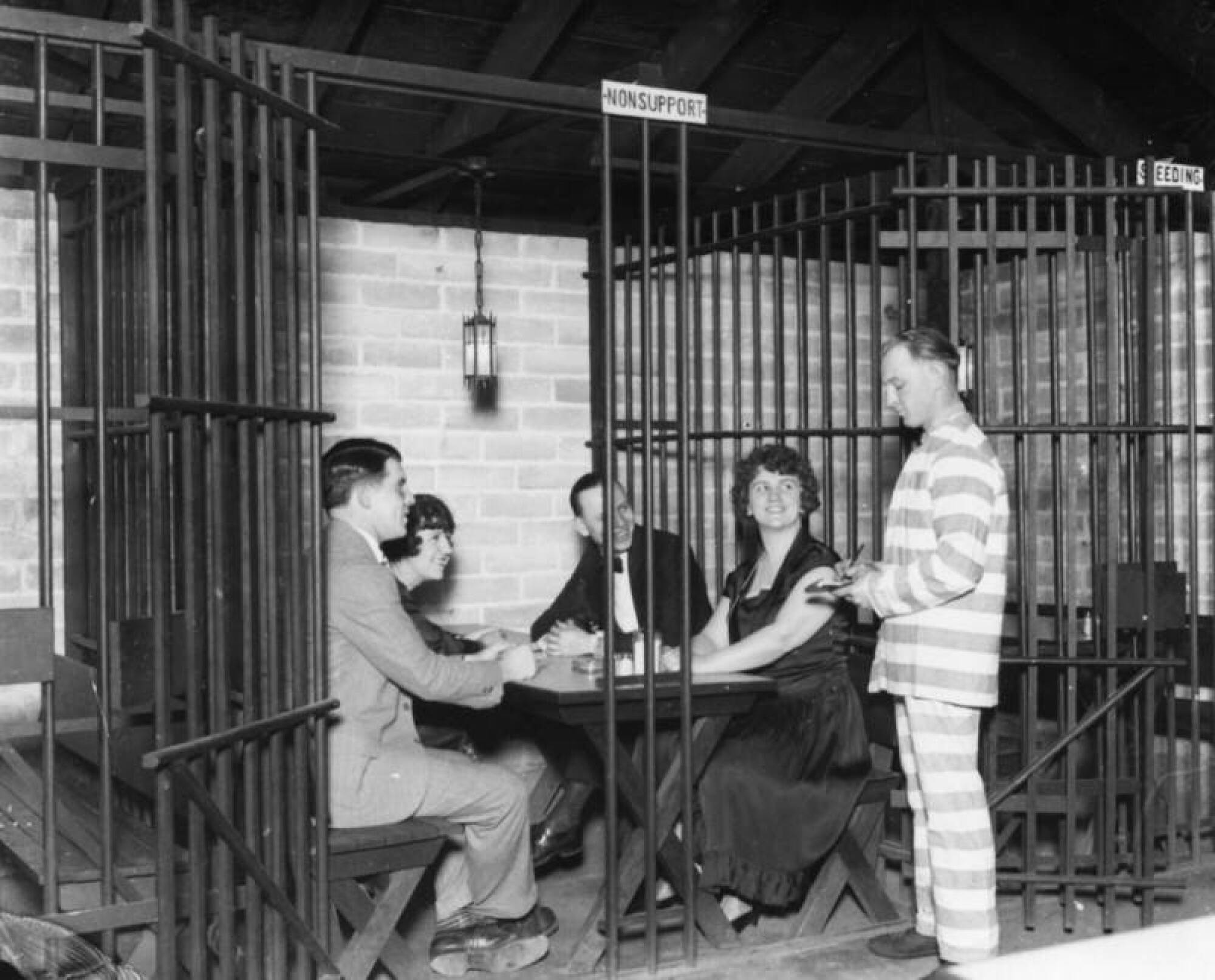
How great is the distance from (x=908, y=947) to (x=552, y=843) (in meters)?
1.36

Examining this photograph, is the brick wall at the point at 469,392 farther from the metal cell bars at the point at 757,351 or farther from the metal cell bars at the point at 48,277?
the metal cell bars at the point at 48,277

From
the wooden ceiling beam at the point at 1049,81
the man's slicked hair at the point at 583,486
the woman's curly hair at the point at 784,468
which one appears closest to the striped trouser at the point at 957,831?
the woman's curly hair at the point at 784,468

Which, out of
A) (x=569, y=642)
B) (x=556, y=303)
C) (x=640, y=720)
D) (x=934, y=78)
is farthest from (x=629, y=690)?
(x=934, y=78)

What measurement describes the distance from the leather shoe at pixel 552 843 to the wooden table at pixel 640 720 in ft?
2.53

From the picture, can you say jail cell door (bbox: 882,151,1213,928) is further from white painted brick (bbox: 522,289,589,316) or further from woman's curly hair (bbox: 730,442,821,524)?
white painted brick (bbox: 522,289,589,316)

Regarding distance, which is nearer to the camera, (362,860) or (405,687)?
(362,860)

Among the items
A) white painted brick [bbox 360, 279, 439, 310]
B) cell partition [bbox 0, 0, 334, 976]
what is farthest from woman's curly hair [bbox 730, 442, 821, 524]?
white painted brick [bbox 360, 279, 439, 310]

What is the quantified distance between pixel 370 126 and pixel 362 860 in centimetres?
268

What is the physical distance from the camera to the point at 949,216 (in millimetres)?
4023

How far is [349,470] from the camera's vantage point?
4004mm

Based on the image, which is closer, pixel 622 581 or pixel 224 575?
pixel 224 575

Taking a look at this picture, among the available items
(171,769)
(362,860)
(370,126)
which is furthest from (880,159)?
(171,769)

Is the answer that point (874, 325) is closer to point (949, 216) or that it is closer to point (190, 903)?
point (949, 216)

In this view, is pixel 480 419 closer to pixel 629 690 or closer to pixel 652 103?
→ pixel 629 690
